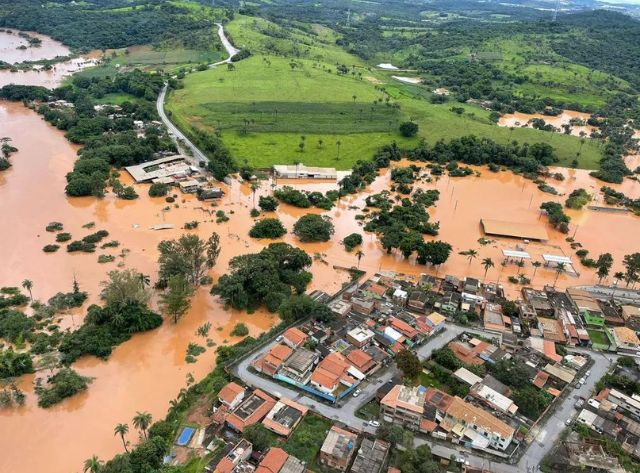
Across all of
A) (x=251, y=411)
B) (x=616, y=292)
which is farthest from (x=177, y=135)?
(x=616, y=292)

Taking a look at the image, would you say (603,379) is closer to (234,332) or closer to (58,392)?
(234,332)

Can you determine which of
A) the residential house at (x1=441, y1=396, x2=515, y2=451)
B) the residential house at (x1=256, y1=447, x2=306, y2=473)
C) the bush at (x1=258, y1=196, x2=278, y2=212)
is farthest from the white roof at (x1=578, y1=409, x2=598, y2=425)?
the bush at (x1=258, y1=196, x2=278, y2=212)

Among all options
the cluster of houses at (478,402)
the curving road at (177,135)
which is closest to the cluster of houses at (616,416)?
the cluster of houses at (478,402)

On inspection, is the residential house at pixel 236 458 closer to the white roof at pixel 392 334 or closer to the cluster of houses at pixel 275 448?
the cluster of houses at pixel 275 448

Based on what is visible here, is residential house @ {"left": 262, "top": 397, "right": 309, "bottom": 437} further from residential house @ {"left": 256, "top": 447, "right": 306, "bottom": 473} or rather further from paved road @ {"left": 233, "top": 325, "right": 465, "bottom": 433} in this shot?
residential house @ {"left": 256, "top": 447, "right": 306, "bottom": 473}

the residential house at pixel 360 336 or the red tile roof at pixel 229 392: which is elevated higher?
the red tile roof at pixel 229 392

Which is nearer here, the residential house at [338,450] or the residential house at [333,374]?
the residential house at [338,450]
